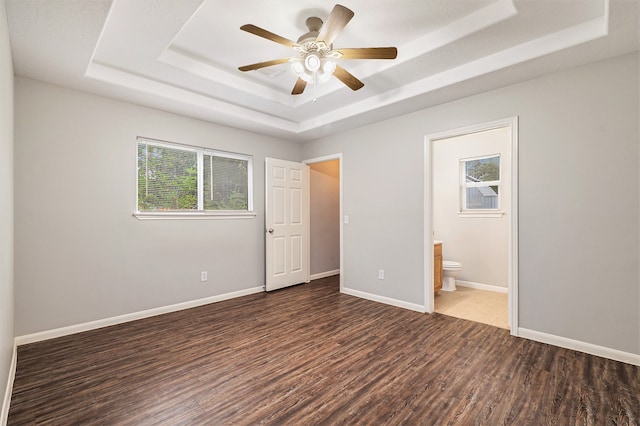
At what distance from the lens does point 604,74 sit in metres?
2.52

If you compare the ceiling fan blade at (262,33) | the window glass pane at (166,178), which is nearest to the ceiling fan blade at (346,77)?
the ceiling fan blade at (262,33)

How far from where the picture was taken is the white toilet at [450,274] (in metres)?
4.55

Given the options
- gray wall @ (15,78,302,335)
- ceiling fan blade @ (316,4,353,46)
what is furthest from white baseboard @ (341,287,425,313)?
ceiling fan blade @ (316,4,353,46)

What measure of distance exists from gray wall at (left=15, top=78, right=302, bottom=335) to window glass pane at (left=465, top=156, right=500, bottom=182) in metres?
4.08

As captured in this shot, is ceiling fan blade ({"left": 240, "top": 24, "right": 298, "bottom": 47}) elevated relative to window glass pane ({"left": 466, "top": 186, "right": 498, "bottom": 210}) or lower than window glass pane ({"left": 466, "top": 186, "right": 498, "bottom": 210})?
elevated

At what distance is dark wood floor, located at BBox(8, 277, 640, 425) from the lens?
71.7 inches

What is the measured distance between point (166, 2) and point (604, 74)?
136 inches

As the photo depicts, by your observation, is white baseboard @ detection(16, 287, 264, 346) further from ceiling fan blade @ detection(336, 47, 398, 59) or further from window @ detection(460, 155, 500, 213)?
window @ detection(460, 155, 500, 213)

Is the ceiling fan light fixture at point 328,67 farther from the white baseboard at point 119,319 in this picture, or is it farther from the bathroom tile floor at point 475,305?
the white baseboard at point 119,319

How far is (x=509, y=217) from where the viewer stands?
303 centimetres

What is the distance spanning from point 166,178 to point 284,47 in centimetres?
218

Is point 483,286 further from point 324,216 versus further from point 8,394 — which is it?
point 8,394

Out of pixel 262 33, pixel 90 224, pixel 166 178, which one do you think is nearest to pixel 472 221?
pixel 262 33

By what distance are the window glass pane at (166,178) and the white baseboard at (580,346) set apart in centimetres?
406
